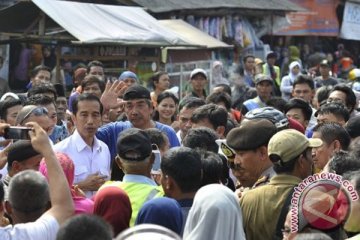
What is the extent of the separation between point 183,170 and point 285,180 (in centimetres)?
60

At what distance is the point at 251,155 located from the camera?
237 inches

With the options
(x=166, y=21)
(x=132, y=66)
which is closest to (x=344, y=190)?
(x=132, y=66)

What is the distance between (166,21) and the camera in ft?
59.3

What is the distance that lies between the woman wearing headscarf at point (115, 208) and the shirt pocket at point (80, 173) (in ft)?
6.23

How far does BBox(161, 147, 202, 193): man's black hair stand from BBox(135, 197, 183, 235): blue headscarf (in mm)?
235

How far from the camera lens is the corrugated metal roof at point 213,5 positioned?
1858 cm

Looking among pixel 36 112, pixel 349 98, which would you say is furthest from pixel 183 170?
pixel 349 98

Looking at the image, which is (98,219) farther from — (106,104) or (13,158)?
(106,104)

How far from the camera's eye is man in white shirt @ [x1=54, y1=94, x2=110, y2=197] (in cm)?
746

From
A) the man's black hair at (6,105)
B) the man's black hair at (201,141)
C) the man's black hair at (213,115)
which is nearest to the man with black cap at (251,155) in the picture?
the man's black hair at (201,141)

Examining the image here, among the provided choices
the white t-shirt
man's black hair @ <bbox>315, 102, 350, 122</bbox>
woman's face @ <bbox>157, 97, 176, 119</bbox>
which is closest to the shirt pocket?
the white t-shirt

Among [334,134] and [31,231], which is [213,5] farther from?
[31,231]

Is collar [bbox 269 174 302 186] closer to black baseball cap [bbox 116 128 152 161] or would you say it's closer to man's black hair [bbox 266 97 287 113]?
black baseball cap [bbox 116 128 152 161]

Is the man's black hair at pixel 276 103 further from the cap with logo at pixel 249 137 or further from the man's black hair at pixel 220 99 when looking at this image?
the cap with logo at pixel 249 137
